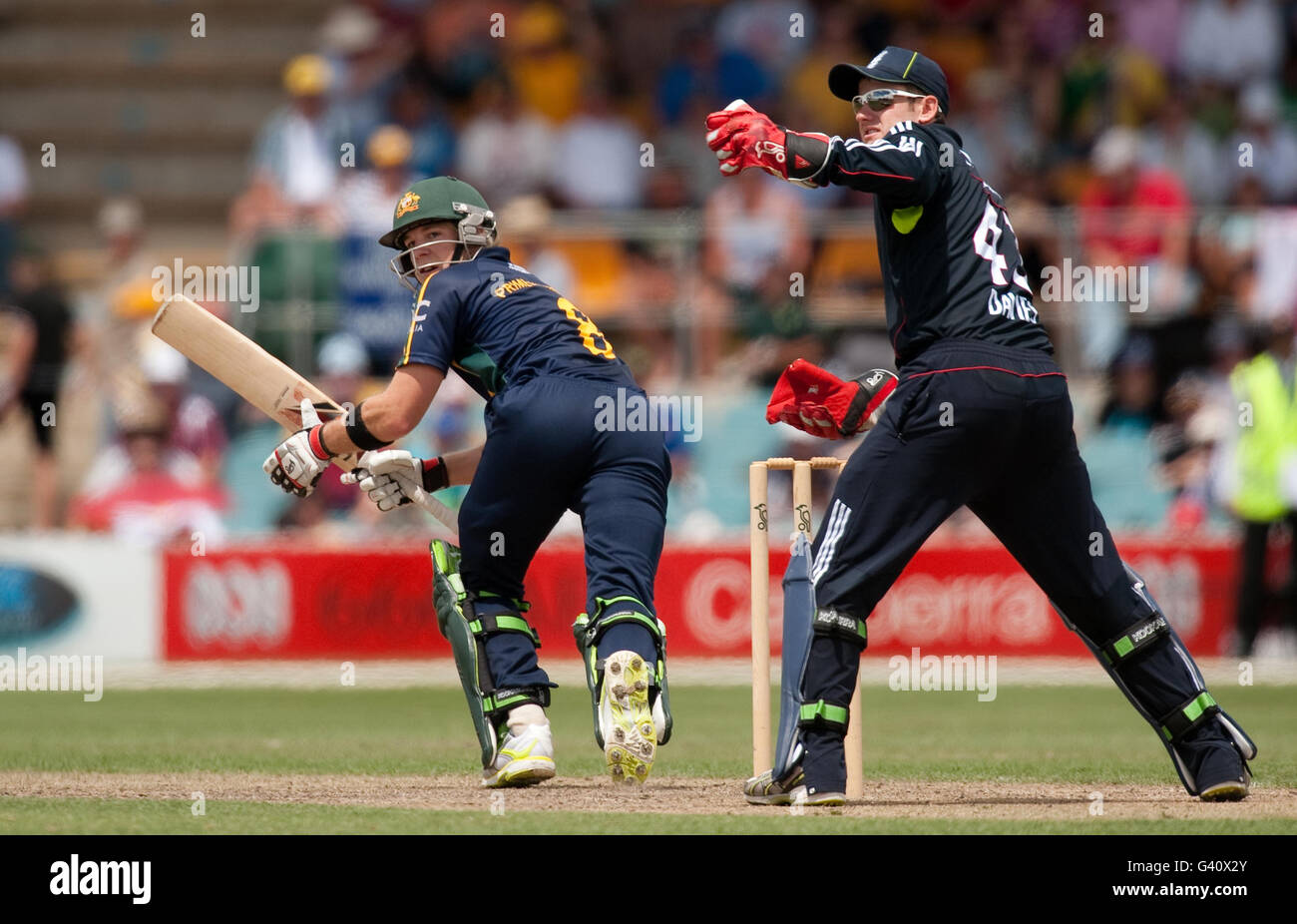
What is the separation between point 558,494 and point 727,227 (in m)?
8.07

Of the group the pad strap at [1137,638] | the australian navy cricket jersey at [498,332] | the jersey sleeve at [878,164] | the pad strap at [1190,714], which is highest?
the jersey sleeve at [878,164]

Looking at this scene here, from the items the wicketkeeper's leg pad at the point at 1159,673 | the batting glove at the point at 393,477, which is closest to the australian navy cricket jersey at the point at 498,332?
the batting glove at the point at 393,477

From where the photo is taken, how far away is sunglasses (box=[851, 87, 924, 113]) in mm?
6145

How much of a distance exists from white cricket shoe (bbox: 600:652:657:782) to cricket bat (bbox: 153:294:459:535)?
1.61m

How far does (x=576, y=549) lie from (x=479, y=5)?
6212 millimetres

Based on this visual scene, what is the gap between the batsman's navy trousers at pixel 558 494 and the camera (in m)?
6.34

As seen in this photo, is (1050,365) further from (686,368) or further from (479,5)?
(479,5)

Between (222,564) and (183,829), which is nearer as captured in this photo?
(183,829)

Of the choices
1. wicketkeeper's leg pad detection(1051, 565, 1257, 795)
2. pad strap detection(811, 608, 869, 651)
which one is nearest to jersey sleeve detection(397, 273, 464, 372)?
pad strap detection(811, 608, 869, 651)

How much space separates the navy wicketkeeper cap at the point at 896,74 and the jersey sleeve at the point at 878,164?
0.33m

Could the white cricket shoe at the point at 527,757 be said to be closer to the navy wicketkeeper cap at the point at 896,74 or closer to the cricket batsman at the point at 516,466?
the cricket batsman at the point at 516,466

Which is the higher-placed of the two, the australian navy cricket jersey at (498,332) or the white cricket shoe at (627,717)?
the australian navy cricket jersey at (498,332)

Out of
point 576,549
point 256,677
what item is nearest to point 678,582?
point 576,549
